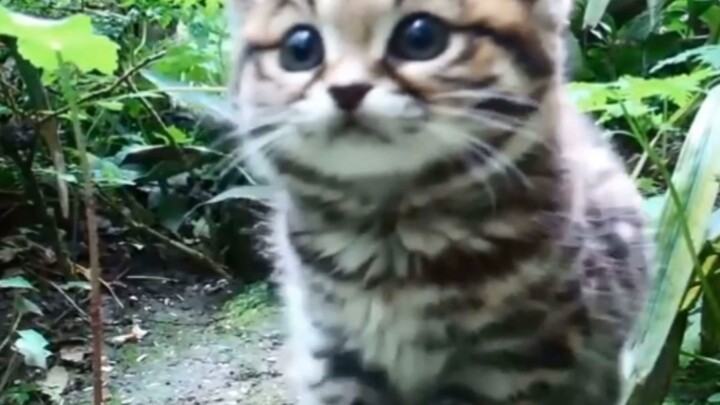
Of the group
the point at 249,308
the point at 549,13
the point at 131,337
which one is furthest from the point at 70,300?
the point at 549,13

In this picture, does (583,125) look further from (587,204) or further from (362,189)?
(362,189)

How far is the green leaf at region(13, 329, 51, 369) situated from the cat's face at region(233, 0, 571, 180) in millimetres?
Answer: 412

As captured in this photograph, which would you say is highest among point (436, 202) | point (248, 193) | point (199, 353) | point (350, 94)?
point (350, 94)

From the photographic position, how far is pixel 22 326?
4.99 feet

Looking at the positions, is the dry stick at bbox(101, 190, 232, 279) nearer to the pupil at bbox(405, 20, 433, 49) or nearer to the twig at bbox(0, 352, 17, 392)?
the twig at bbox(0, 352, 17, 392)

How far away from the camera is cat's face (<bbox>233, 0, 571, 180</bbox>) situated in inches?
37.9

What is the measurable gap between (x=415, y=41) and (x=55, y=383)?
0.65 m

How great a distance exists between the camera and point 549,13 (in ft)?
3.41

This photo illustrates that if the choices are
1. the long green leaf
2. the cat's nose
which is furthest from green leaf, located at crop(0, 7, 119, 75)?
the long green leaf

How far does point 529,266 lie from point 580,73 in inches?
27.6

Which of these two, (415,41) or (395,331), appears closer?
(415,41)

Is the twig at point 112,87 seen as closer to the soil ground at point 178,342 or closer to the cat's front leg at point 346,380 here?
the soil ground at point 178,342

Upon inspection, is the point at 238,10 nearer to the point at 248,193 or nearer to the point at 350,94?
the point at 350,94

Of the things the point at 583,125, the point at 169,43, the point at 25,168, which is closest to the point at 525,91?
the point at 583,125
